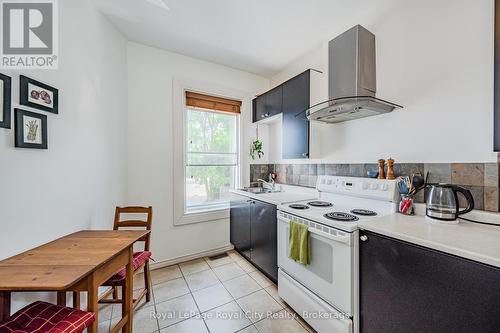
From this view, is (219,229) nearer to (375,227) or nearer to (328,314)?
(328,314)

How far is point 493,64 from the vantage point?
48.6 inches

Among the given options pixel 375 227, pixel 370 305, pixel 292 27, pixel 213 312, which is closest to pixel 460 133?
pixel 375 227

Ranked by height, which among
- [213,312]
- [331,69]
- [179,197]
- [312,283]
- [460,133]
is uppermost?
[331,69]

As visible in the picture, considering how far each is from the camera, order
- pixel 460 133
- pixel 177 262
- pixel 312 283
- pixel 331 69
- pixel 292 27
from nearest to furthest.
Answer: pixel 460 133 → pixel 312 283 → pixel 331 69 → pixel 292 27 → pixel 177 262

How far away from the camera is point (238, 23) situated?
79.4 inches

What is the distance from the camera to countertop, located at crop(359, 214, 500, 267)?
90 cm

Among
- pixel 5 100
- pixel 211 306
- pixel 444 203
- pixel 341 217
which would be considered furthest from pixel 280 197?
pixel 5 100

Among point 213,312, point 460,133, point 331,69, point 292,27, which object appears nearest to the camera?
point 460,133

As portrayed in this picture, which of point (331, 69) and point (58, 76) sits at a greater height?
point (331, 69)

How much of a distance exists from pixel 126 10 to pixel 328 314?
307cm

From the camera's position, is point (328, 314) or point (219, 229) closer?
point (328, 314)

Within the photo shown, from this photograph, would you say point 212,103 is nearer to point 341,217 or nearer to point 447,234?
point 341,217

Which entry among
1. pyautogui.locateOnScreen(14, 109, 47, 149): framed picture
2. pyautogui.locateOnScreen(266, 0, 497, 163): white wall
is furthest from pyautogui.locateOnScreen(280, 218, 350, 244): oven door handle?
pyautogui.locateOnScreen(14, 109, 47, 149): framed picture

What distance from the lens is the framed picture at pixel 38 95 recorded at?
1.16m
